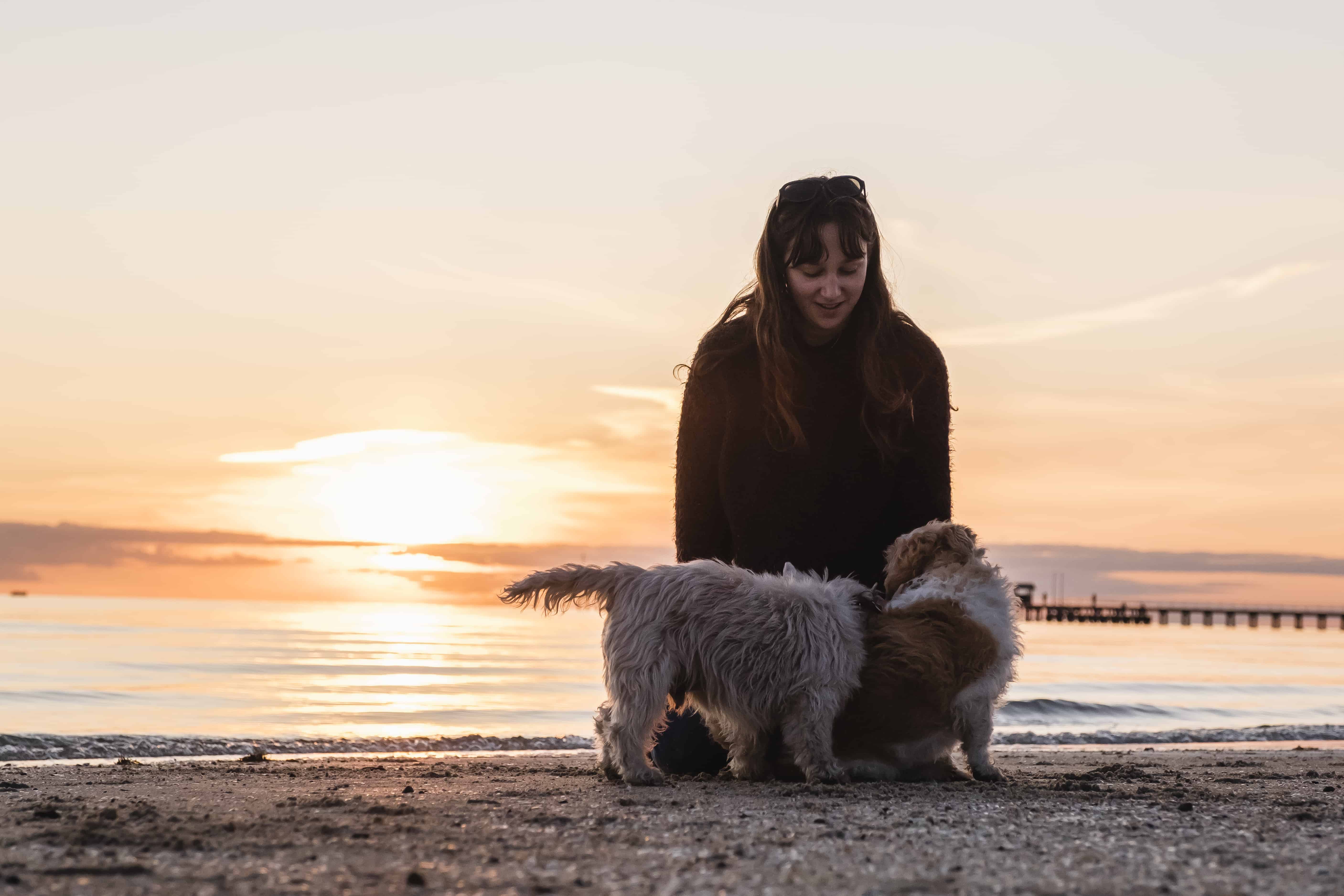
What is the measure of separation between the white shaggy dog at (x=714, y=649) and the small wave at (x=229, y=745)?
194 inches

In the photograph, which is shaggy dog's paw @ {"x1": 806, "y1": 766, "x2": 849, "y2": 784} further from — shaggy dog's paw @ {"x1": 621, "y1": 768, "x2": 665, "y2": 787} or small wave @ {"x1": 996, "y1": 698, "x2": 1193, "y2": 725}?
small wave @ {"x1": 996, "y1": 698, "x2": 1193, "y2": 725}

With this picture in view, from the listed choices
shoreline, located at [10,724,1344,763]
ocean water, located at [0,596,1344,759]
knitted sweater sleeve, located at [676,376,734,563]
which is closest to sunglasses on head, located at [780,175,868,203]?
knitted sweater sleeve, located at [676,376,734,563]

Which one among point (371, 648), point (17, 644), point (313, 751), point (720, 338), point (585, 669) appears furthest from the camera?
point (371, 648)

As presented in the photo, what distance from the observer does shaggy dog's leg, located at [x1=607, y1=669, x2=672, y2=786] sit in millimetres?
5012

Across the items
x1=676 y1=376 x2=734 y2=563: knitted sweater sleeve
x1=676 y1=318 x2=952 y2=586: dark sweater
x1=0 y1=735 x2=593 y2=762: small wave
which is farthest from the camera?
x1=0 y1=735 x2=593 y2=762: small wave

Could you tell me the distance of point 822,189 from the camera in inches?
229

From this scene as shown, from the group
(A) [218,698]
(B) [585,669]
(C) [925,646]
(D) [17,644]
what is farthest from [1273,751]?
(D) [17,644]

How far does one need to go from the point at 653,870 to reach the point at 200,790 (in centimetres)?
303

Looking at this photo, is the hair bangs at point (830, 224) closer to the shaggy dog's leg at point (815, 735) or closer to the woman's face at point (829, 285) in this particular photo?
the woman's face at point (829, 285)

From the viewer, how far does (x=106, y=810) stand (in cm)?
429

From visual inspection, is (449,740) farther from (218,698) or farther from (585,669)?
(585,669)

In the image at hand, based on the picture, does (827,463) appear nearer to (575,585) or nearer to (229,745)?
(575,585)

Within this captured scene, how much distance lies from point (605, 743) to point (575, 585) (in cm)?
77

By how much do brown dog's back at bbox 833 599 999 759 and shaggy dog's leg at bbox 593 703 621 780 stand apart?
1.05 metres
